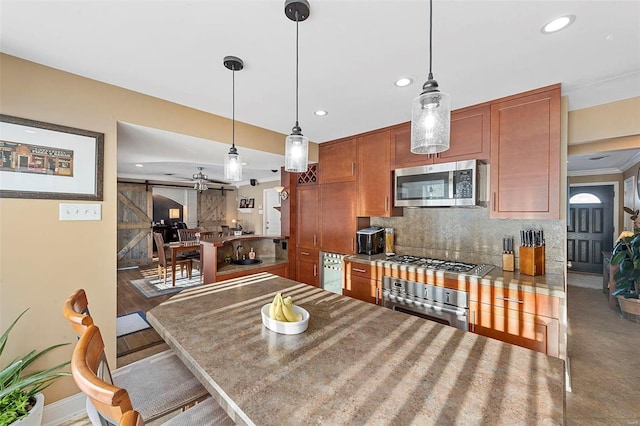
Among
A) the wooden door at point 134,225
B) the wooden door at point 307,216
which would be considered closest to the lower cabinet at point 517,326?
the wooden door at point 307,216

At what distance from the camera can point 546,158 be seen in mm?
2041

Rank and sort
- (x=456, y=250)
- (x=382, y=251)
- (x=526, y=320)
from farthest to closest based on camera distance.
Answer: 1. (x=382, y=251)
2. (x=456, y=250)
3. (x=526, y=320)

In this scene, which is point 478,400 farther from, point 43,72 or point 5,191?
point 43,72

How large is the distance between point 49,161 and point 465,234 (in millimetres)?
3580

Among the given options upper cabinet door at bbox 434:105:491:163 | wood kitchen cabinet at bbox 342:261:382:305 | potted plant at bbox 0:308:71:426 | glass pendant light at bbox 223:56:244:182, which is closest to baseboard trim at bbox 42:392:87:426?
potted plant at bbox 0:308:71:426

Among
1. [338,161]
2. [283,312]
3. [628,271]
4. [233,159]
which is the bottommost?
[628,271]

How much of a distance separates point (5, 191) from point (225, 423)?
1948 millimetres

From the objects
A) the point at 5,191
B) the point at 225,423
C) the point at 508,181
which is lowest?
the point at 225,423

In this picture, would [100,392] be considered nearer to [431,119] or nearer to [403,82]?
[431,119]

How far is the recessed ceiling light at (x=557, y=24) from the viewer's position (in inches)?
50.8

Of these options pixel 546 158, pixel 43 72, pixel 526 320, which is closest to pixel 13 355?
pixel 43 72

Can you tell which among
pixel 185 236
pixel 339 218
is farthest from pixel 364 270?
pixel 185 236

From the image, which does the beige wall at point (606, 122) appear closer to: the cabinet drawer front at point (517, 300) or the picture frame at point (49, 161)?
the cabinet drawer front at point (517, 300)

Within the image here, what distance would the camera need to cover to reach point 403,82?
1943mm
